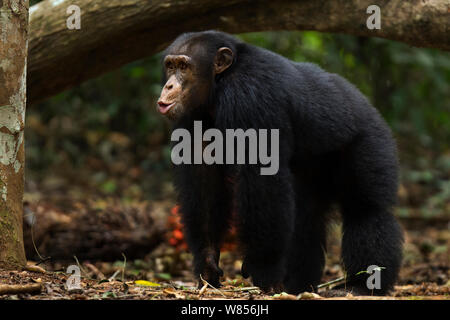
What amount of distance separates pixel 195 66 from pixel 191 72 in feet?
0.20

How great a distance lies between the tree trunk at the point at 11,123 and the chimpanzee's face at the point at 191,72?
114cm

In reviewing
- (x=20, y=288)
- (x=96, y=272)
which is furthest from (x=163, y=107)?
(x=96, y=272)

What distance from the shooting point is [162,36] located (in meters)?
5.68

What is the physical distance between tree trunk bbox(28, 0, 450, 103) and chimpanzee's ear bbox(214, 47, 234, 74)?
3.23 feet

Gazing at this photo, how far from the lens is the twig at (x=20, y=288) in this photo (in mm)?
3256

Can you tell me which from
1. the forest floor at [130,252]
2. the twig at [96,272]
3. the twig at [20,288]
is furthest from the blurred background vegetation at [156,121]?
the twig at [20,288]

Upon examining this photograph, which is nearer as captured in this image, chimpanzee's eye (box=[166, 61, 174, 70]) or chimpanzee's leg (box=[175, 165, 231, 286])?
chimpanzee's eye (box=[166, 61, 174, 70])

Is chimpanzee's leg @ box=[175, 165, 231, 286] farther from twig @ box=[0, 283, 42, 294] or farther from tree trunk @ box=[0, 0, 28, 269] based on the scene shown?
twig @ box=[0, 283, 42, 294]

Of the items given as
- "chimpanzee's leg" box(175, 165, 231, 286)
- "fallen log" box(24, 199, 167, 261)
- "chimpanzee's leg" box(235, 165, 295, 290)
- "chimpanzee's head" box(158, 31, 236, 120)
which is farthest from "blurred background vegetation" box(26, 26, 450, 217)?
"chimpanzee's leg" box(235, 165, 295, 290)

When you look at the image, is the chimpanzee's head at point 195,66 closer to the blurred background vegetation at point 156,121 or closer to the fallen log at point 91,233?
the fallen log at point 91,233

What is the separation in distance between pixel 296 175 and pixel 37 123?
287 inches

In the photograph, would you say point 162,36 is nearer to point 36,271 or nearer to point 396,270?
point 36,271

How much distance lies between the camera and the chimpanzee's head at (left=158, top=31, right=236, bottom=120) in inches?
181
